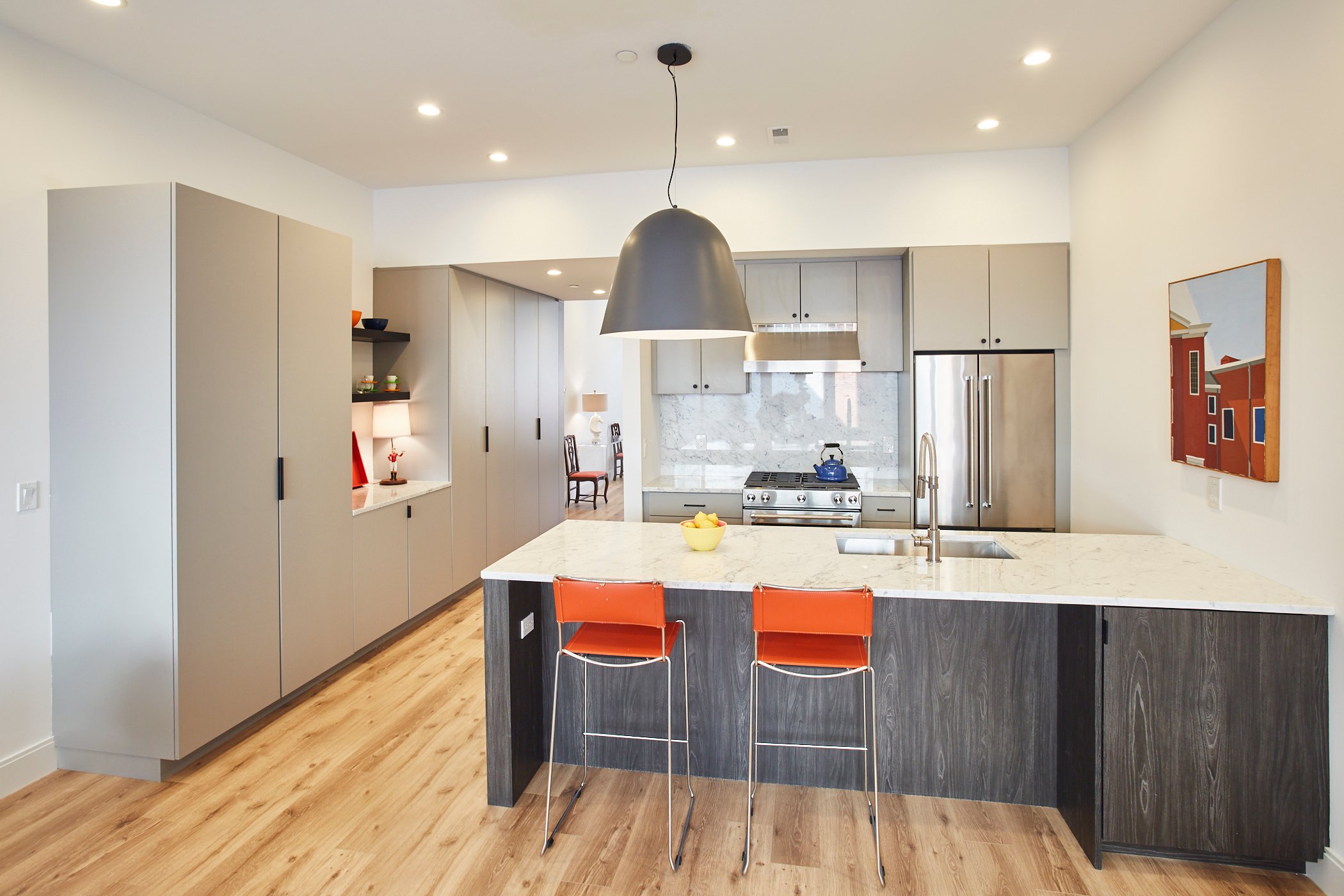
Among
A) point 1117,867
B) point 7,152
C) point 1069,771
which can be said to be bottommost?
point 1117,867

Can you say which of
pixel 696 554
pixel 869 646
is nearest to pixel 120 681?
pixel 696 554

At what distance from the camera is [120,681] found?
2.79 metres

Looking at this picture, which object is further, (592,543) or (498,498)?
(498,498)

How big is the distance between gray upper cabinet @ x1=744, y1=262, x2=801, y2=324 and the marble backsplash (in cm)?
47

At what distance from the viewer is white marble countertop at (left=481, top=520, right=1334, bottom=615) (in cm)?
218

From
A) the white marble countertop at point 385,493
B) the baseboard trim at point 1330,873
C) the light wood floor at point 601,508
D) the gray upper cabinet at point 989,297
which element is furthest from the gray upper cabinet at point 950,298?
the light wood floor at point 601,508

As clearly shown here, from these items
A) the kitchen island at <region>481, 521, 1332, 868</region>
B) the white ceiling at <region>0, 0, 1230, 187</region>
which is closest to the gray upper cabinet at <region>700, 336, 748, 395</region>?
the white ceiling at <region>0, 0, 1230, 187</region>

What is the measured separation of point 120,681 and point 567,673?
5.53 feet

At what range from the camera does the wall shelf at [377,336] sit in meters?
4.35

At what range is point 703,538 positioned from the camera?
278 cm

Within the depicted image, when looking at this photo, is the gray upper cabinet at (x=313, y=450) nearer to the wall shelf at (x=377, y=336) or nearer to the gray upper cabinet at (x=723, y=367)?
the wall shelf at (x=377, y=336)

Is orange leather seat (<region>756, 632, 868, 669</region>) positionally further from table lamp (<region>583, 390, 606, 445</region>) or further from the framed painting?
table lamp (<region>583, 390, 606, 445</region>)

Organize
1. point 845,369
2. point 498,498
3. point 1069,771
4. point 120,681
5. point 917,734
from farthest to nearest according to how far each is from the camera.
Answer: point 498,498, point 845,369, point 120,681, point 917,734, point 1069,771

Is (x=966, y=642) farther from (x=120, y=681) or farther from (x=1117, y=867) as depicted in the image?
(x=120, y=681)
